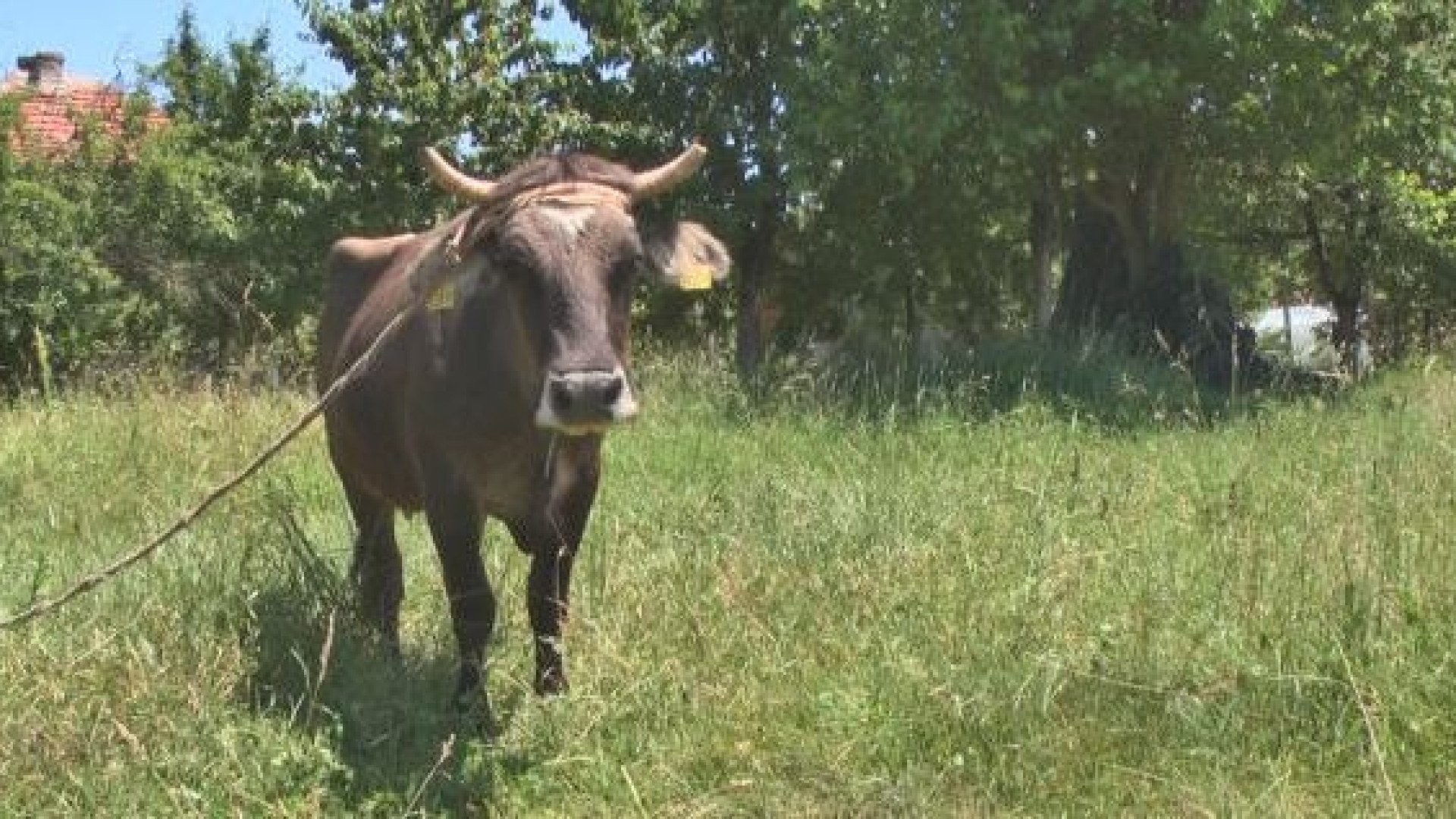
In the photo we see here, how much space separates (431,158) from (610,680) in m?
1.81

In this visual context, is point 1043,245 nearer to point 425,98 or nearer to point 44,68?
point 425,98

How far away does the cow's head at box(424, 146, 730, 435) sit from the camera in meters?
→ 4.36

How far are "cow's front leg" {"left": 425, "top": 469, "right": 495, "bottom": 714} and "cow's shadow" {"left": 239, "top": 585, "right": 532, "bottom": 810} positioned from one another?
17 cm

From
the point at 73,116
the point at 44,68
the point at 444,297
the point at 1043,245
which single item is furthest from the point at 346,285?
the point at 44,68

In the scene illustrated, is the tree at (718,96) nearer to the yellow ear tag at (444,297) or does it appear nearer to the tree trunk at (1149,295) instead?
the tree trunk at (1149,295)

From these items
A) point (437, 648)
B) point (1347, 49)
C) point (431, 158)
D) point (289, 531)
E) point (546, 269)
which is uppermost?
point (1347, 49)

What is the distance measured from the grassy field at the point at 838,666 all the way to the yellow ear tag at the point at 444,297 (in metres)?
1.11

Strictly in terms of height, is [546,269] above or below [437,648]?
above

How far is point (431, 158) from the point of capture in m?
5.04

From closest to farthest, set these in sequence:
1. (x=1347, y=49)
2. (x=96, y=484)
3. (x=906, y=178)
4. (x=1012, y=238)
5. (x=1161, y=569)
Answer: (x=1161, y=569), (x=96, y=484), (x=1347, y=49), (x=906, y=178), (x=1012, y=238)

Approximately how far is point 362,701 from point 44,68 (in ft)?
109

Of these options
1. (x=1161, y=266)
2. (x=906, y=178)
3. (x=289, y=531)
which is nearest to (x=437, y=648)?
(x=289, y=531)

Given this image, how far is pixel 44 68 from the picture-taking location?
34.3 m

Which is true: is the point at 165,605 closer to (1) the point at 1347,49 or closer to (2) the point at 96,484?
(2) the point at 96,484
